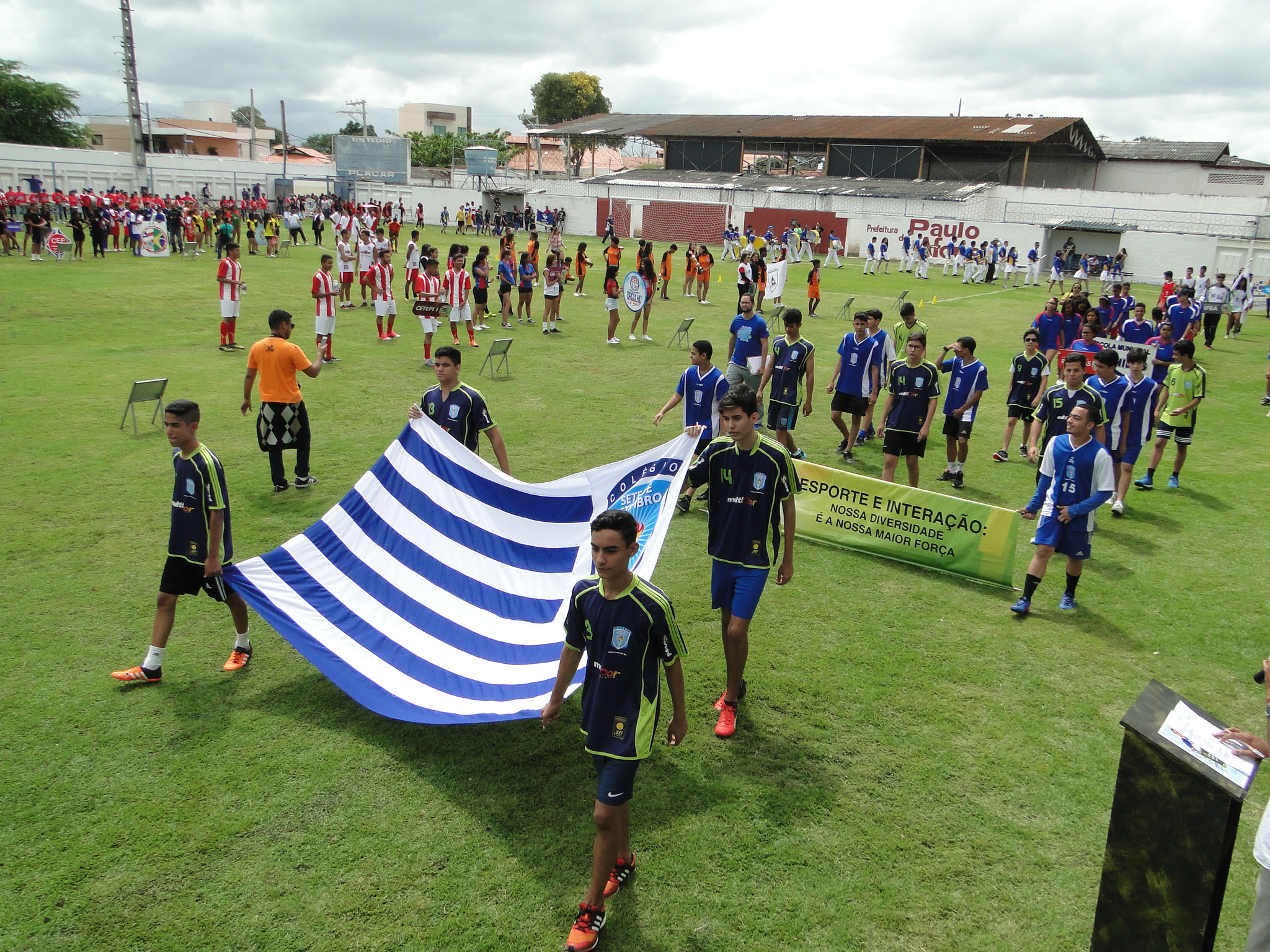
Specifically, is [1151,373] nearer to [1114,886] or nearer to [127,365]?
[1114,886]

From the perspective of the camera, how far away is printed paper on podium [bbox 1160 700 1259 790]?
10.8 feet

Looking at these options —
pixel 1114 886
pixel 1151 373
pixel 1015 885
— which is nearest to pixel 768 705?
pixel 1015 885

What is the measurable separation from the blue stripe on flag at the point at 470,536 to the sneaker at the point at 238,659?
66.4 inches

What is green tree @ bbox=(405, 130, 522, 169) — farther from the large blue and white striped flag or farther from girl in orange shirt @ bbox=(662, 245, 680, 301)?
the large blue and white striped flag

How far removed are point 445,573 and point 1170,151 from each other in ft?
231

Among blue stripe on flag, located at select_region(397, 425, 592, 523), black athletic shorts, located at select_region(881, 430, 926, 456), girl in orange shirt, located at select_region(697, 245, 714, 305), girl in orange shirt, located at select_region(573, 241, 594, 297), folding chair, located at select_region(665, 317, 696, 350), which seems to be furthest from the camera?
girl in orange shirt, located at select_region(697, 245, 714, 305)

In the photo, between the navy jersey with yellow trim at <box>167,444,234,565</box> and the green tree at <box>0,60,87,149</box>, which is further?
the green tree at <box>0,60,87,149</box>

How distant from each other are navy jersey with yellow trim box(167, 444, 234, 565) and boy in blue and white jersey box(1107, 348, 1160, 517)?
10128mm

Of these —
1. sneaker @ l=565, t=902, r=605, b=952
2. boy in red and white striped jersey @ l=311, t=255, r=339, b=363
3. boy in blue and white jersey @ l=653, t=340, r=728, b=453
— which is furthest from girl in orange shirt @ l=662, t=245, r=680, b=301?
sneaker @ l=565, t=902, r=605, b=952

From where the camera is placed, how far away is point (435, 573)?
21.8ft

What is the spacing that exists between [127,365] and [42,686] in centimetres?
1246

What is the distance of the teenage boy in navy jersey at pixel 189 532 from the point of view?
239 inches

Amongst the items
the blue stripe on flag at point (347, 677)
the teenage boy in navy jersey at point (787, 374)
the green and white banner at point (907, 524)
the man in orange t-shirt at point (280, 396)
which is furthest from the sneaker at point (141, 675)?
the teenage boy in navy jersey at point (787, 374)

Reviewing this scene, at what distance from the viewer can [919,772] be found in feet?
18.2
